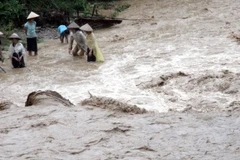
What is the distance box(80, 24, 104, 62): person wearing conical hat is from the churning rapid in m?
0.26

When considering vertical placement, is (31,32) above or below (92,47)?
above

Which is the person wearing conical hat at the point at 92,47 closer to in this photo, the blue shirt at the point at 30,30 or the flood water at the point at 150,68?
the flood water at the point at 150,68

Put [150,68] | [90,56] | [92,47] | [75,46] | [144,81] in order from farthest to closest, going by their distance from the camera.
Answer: [75,46], [90,56], [92,47], [150,68], [144,81]

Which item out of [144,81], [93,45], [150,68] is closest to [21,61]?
[93,45]

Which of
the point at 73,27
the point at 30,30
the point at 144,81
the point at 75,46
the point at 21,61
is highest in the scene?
the point at 73,27

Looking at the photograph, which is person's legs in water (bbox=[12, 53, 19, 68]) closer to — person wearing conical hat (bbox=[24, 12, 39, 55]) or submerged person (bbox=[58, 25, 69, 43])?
person wearing conical hat (bbox=[24, 12, 39, 55])

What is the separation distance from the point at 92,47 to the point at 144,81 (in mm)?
2055

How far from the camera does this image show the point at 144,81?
26.7 ft

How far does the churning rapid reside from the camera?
12.9ft

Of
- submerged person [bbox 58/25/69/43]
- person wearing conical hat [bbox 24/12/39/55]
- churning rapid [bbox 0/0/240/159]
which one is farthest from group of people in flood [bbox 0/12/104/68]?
submerged person [bbox 58/25/69/43]

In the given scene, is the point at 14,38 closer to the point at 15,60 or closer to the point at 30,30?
the point at 15,60

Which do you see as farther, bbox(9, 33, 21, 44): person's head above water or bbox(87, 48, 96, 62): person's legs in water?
bbox(87, 48, 96, 62): person's legs in water

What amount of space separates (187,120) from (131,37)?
829 cm

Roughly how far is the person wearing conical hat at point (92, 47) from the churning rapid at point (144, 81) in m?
0.26
